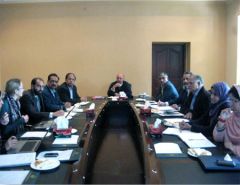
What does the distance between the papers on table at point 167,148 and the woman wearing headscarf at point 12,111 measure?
142 centimetres

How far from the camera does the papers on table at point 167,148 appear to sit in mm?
1768

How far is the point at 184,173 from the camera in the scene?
4.69 feet

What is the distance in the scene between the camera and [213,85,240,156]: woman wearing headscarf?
1.97m

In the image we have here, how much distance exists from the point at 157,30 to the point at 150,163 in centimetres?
525

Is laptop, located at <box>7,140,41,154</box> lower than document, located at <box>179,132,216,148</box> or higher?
higher

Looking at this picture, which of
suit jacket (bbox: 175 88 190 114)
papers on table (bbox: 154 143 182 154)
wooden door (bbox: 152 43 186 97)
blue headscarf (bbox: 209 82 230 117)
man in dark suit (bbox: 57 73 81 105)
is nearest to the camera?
papers on table (bbox: 154 143 182 154)

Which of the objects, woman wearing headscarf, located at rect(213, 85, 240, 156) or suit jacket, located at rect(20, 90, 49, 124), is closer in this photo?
woman wearing headscarf, located at rect(213, 85, 240, 156)

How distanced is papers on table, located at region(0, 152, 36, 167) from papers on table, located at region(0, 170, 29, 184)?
0.10 meters

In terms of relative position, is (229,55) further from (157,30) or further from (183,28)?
(157,30)

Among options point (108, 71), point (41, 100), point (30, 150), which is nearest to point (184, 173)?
point (30, 150)

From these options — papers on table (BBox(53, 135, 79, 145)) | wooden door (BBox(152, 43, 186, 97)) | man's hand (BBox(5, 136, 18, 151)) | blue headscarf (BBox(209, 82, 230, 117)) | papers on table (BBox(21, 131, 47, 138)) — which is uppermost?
wooden door (BBox(152, 43, 186, 97))

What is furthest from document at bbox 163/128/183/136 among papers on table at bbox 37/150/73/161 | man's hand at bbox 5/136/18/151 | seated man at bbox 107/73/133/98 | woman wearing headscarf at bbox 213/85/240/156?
seated man at bbox 107/73/133/98

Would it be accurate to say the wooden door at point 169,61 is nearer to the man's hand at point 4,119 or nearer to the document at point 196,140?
the document at point 196,140

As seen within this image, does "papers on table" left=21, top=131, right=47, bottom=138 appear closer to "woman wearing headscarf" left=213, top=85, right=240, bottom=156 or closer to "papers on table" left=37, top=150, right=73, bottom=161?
"papers on table" left=37, top=150, right=73, bottom=161
